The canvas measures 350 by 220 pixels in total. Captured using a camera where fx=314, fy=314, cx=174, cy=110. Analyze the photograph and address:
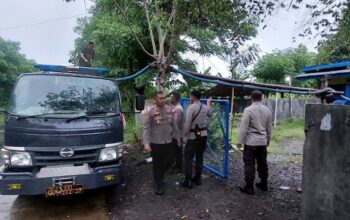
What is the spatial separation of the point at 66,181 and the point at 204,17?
15.1 feet

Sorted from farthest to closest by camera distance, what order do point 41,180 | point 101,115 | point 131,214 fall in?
point 101,115 → point 131,214 → point 41,180

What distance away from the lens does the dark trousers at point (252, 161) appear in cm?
533

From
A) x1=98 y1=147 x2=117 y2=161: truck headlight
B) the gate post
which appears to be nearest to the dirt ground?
x1=98 y1=147 x2=117 y2=161: truck headlight

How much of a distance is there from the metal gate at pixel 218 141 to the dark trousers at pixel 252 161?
1.59 ft

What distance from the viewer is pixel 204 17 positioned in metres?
7.06

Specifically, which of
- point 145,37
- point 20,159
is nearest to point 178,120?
point 20,159

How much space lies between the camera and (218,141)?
643cm

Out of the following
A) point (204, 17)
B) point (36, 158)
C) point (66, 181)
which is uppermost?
point (204, 17)

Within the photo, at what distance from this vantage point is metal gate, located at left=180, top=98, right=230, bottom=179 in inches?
230

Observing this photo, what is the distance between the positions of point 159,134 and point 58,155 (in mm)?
1665

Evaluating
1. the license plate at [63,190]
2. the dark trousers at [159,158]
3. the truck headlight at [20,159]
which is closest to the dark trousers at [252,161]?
the dark trousers at [159,158]

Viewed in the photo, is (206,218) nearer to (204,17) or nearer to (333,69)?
(333,69)

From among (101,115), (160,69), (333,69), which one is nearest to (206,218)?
(101,115)

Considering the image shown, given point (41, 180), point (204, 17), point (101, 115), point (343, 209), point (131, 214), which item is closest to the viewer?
point (343, 209)
